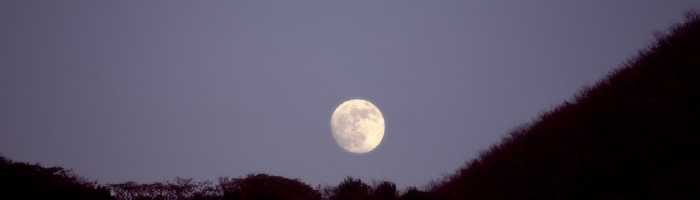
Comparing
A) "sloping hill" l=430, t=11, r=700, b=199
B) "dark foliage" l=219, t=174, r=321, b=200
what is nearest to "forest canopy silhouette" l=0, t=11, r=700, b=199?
"sloping hill" l=430, t=11, r=700, b=199

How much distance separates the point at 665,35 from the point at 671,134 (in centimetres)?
765

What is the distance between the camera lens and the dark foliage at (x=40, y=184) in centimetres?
1681

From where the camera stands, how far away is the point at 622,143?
11078 millimetres

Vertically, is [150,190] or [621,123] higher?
[150,190]

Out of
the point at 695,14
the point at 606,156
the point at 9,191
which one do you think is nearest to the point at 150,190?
the point at 9,191

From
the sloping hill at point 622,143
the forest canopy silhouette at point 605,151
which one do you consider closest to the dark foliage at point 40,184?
the forest canopy silhouette at point 605,151

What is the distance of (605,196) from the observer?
9680mm

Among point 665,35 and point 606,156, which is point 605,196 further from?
point 665,35

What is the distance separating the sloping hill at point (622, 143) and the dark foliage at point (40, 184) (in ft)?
50.7

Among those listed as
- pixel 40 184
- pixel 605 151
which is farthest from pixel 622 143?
pixel 40 184

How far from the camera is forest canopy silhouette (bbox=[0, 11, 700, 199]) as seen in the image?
9.55m

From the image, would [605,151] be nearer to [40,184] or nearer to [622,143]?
[622,143]

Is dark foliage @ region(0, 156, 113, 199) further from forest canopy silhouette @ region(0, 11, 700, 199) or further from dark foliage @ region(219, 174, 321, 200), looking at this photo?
dark foliage @ region(219, 174, 321, 200)

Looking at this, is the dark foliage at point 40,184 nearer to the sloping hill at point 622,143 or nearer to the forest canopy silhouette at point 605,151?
the forest canopy silhouette at point 605,151
